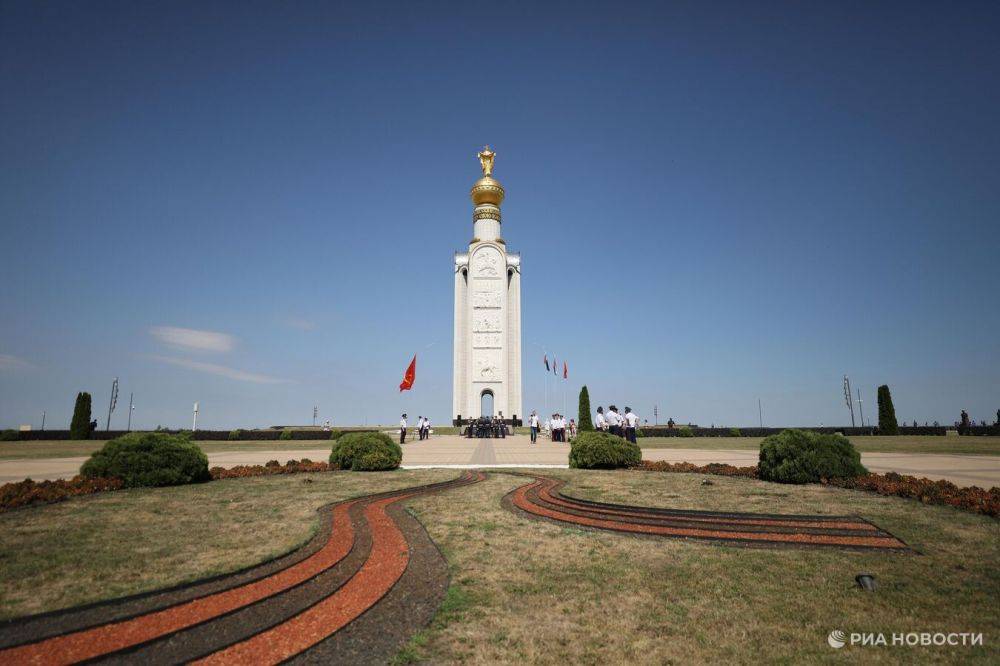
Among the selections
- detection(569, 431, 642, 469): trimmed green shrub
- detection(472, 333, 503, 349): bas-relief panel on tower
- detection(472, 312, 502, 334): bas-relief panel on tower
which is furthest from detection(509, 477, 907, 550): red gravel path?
detection(472, 312, 502, 334): bas-relief panel on tower

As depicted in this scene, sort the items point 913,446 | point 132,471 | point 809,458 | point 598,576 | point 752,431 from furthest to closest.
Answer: point 752,431, point 913,446, point 809,458, point 132,471, point 598,576

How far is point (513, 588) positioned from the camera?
488 centimetres

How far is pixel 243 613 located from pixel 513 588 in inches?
97.7

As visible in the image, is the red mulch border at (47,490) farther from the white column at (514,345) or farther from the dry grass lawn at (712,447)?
the white column at (514,345)

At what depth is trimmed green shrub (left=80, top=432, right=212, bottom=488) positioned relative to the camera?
10.9m

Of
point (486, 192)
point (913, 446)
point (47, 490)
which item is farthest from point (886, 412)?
point (47, 490)

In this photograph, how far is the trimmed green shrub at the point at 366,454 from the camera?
14.8m

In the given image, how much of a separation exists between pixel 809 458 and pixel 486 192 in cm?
5473

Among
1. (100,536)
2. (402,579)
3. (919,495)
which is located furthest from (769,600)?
(100,536)

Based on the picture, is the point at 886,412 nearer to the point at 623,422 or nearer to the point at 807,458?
the point at 623,422

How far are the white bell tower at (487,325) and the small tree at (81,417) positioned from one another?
3210cm

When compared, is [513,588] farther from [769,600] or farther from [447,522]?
[447,522]

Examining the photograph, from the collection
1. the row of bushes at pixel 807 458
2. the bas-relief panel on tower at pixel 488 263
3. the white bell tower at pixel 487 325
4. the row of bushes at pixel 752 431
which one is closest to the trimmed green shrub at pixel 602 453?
the row of bushes at pixel 807 458

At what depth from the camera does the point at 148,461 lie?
439 inches
